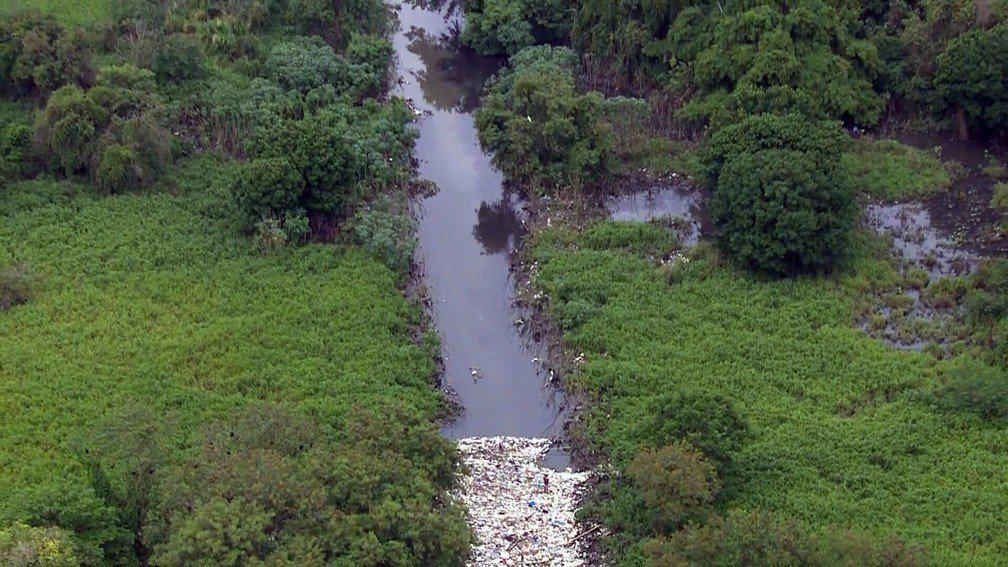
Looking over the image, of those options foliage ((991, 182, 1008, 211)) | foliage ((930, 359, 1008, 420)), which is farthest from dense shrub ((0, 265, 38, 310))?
foliage ((991, 182, 1008, 211))

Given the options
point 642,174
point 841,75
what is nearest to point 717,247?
point 642,174

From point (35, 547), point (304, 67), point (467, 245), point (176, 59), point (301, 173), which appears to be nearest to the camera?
point (35, 547)

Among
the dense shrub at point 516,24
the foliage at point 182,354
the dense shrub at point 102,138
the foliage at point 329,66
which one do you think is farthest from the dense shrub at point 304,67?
the dense shrub at point 516,24

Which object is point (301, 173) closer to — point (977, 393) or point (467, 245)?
point (467, 245)

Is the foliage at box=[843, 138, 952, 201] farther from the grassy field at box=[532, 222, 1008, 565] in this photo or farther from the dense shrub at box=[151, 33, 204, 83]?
the dense shrub at box=[151, 33, 204, 83]

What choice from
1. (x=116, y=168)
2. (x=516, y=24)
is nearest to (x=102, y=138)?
(x=116, y=168)

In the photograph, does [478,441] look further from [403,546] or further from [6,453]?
[6,453]

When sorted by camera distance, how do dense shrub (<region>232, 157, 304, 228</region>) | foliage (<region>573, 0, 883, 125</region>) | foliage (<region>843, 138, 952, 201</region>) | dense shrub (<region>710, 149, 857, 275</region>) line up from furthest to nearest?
foliage (<region>573, 0, 883, 125</region>), foliage (<region>843, 138, 952, 201</region>), dense shrub (<region>232, 157, 304, 228</region>), dense shrub (<region>710, 149, 857, 275</region>)
